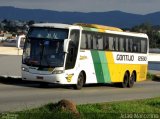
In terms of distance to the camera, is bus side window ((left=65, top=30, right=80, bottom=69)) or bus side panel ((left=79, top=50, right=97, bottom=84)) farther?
bus side panel ((left=79, top=50, right=97, bottom=84))

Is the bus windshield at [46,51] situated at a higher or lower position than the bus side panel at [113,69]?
higher

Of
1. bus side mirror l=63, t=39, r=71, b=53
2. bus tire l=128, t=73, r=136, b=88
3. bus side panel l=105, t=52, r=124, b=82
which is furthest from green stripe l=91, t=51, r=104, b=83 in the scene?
bus tire l=128, t=73, r=136, b=88

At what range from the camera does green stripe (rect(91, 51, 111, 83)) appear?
27947 millimetres

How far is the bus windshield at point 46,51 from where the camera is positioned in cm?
2506

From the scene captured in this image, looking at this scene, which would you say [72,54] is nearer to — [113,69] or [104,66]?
[104,66]

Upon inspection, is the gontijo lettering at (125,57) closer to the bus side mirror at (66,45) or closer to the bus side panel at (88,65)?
the bus side panel at (88,65)

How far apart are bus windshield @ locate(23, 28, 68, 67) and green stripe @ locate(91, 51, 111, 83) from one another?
278 cm

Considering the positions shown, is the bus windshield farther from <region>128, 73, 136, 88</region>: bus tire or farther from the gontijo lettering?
<region>128, 73, 136, 88</region>: bus tire

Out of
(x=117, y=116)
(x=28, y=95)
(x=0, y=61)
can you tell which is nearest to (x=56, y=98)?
(x=28, y=95)

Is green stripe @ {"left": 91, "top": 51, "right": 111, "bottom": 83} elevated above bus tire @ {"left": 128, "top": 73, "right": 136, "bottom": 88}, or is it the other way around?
green stripe @ {"left": 91, "top": 51, "right": 111, "bottom": 83}

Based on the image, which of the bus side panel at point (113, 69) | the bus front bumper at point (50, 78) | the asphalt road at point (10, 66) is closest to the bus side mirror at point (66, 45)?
the bus front bumper at point (50, 78)

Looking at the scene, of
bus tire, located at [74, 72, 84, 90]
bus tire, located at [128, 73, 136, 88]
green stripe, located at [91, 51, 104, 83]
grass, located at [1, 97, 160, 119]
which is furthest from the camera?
bus tire, located at [128, 73, 136, 88]

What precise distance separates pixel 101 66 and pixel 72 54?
11.2 feet

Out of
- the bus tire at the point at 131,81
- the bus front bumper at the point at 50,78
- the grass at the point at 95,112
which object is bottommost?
the bus tire at the point at 131,81
